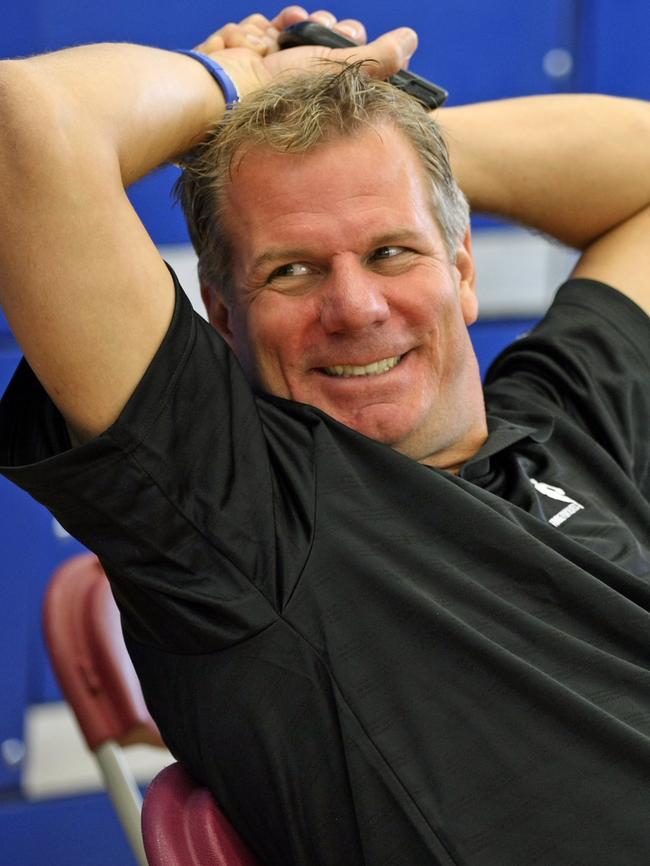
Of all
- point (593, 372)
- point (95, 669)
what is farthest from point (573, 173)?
point (95, 669)

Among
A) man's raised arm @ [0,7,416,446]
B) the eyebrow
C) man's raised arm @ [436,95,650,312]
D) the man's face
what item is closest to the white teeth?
the man's face

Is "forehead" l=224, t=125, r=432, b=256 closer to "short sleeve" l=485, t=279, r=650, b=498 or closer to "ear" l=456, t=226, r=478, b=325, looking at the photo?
"ear" l=456, t=226, r=478, b=325

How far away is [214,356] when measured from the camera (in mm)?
1047

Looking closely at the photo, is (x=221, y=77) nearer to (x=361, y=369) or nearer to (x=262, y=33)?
(x=262, y=33)

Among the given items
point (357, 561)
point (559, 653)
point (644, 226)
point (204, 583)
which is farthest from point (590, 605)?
point (644, 226)

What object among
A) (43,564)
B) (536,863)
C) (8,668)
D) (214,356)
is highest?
(214,356)

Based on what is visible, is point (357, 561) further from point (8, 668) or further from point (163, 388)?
point (8, 668)

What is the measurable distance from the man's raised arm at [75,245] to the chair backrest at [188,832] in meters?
0.31

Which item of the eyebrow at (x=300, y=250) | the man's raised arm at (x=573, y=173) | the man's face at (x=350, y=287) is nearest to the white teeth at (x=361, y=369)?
the man's face at (x=350, y=287)

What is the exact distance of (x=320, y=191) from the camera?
1.17 metres

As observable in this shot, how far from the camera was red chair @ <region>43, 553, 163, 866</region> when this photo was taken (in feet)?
4.52

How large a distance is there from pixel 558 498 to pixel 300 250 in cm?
36

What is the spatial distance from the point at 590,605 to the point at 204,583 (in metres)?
0.34

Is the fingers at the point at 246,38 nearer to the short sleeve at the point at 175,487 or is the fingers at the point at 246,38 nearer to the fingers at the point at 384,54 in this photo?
the fingers at the point at 384,54
